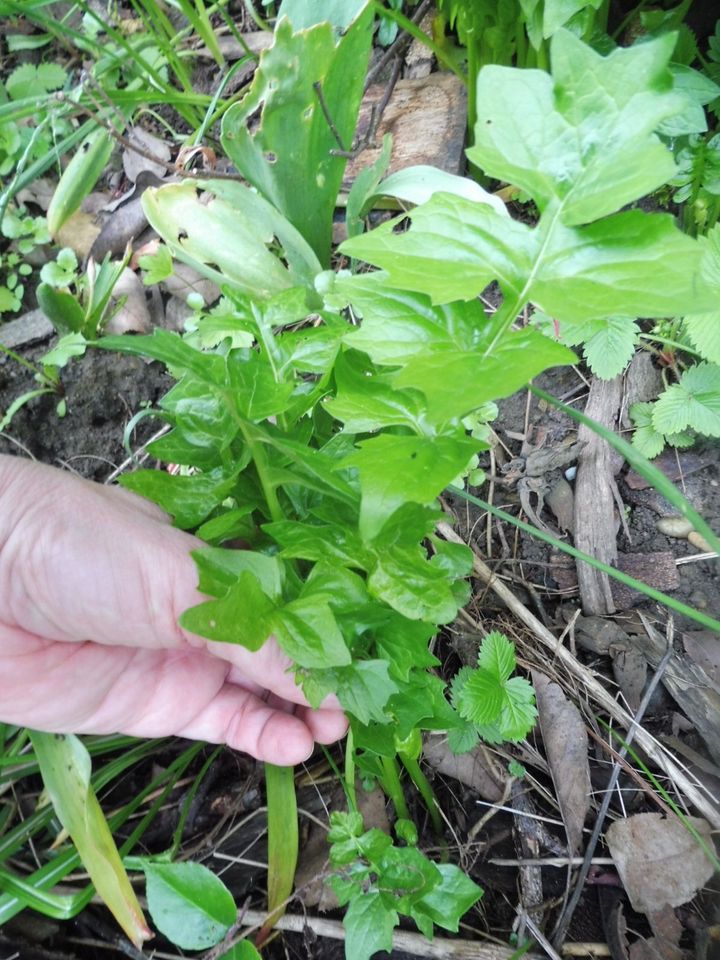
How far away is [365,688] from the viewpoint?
780 millimetres

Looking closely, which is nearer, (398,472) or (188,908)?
(398,472)

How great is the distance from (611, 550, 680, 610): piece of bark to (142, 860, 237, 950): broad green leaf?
77 cm

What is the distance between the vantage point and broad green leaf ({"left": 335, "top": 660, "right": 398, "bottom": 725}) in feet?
2.53

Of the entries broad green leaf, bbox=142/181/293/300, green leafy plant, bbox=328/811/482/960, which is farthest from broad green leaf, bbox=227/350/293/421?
broad green leaf, bbox=142/181/293/300

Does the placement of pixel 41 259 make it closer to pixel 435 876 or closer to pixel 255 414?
pixel 255 414

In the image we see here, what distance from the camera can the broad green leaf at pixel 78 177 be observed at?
1.64 metres

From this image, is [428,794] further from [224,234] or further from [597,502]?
[224,234]

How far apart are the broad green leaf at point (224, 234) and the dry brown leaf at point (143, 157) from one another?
1.73 ft

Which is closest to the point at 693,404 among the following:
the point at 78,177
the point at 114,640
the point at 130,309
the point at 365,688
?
the point at 365,688

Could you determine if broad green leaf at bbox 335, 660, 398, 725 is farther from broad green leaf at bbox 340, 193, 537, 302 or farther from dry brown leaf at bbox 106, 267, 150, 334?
dry brown leaf at bbox 106, 267, 150, 334

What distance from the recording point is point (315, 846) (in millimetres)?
1182

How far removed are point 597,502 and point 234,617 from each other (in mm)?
813

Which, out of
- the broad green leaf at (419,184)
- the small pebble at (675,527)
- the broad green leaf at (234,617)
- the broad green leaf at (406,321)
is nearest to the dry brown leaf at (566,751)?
the small pebble at (675,527)

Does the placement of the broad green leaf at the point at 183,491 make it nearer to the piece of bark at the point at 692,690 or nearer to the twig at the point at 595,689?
the twig at the point at 595,689
